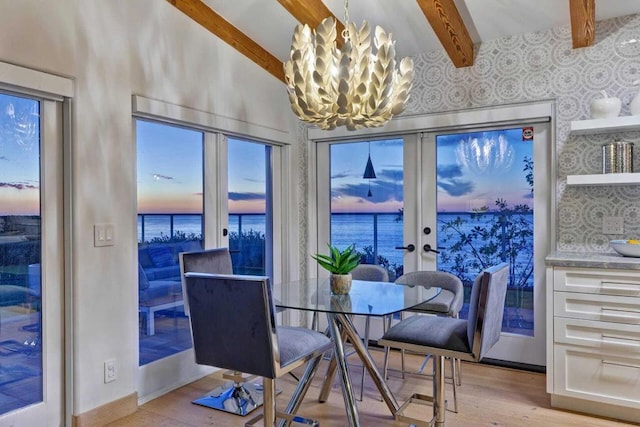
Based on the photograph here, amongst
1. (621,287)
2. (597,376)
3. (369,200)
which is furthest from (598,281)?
(369,200)

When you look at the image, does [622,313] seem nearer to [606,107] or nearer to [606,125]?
[606,125]

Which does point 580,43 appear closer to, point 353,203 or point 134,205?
point 353,203

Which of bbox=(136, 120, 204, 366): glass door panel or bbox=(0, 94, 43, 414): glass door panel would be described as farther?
bbox=(136, 120, 204, 366): glass door panel

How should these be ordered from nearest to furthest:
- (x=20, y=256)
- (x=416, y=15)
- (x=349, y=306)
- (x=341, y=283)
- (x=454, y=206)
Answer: (x=349, y=306)
(x=20, y=256)
(x=341, y=283)
(x=416, y=15)
(x=454, y=206)

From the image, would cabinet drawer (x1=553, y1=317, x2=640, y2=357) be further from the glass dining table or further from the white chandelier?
the white chandelier

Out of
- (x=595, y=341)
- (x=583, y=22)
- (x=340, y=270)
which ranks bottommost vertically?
(x=595, y=341)

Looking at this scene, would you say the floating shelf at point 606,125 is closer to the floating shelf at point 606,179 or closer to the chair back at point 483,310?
the floating shelf at point 606,179

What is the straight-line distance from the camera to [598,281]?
2689 millimetres

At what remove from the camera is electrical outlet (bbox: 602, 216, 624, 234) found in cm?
309

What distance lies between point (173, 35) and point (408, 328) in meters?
2.41

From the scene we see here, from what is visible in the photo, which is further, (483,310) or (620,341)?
(620,341)

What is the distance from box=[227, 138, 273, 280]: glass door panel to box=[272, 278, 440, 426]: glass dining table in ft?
3.52

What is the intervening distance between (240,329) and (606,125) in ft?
8.46

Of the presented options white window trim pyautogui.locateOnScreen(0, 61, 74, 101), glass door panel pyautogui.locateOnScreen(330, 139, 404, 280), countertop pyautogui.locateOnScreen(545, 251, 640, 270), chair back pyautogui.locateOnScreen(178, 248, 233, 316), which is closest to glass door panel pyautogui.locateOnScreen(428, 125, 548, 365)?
glass door panel pyautogui.locateOnScreen(330, 139, 404, 280)
